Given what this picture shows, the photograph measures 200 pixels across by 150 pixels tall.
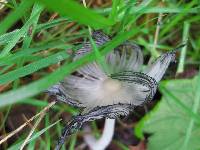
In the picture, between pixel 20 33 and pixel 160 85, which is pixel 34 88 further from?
pixel 160 85

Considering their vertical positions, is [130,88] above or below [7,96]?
below

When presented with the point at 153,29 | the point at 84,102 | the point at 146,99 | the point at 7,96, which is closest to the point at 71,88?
the point at 84,102

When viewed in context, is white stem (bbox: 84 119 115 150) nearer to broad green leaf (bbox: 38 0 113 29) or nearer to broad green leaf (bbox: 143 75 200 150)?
broad green leaf (bbox: 143 75 200 150)

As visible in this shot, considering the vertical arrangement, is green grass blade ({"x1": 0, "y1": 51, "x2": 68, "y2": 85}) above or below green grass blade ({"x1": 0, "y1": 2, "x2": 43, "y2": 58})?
below

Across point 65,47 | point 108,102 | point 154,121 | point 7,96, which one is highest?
point 7,96

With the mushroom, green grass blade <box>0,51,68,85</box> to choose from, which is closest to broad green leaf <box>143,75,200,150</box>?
the mushroom

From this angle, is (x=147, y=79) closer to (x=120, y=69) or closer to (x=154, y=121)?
(x=120, y=69)

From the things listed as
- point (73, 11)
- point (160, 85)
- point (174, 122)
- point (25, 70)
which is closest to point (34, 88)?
point (73, 11)

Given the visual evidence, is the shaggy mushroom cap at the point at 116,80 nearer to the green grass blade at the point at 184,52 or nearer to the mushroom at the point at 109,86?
the mushroom at the point at 109,86
